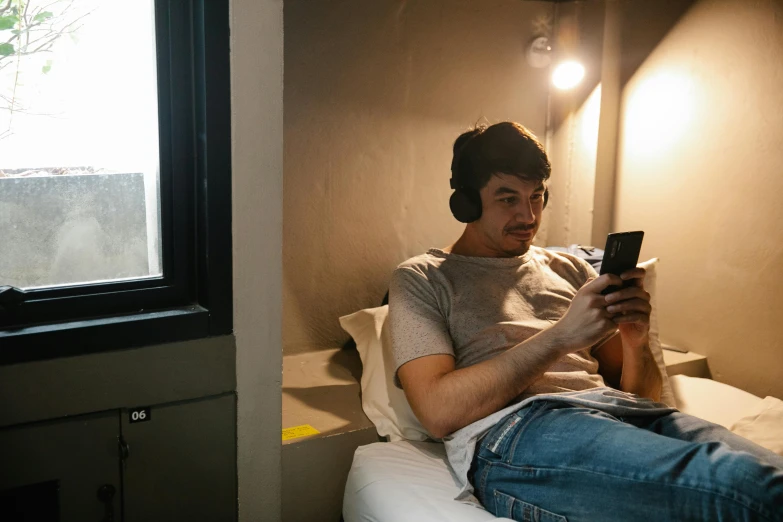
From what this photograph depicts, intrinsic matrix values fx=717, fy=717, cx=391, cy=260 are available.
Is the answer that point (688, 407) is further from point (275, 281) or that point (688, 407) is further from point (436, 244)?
point (275, 281)

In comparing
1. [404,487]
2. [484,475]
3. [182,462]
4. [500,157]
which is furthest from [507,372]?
[182,462]

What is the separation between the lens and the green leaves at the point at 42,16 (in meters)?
1.35

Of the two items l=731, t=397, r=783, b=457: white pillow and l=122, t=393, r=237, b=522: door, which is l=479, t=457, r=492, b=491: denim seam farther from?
l=731, t=397, r=783, b=457: white pillow

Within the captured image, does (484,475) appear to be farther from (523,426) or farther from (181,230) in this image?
(181,230)

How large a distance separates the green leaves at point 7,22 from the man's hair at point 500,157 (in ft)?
→ 3.29

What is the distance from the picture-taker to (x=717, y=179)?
2.26 meters

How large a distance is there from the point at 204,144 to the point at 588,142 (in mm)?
1563

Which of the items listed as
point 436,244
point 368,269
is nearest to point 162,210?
point 368,269

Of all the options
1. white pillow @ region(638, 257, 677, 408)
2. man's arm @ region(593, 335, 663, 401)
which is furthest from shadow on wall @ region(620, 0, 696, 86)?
man's arm @ region(593, 335, 663, 401)

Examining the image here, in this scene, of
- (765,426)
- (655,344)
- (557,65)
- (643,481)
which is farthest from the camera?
(557,65)

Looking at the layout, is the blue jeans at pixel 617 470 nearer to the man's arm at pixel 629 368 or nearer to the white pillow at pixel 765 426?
the man's arm at pixel 629 368

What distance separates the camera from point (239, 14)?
1.44 metres

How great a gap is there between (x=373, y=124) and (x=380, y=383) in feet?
2.82

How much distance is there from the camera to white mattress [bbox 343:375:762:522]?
144cm
